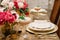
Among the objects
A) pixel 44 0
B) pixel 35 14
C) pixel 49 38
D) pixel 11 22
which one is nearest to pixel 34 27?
pixel 49 38

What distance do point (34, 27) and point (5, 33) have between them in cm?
33

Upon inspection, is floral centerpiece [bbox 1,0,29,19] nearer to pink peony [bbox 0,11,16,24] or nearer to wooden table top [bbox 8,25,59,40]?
wooden table top [bbox 8,25,59,40]

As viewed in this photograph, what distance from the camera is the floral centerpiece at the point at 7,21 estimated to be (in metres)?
1.04

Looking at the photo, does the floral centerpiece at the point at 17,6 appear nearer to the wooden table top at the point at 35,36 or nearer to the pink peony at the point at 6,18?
the wooden table top at the point at 35,36

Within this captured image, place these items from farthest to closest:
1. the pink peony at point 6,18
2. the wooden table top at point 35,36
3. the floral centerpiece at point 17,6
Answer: the floral centerpiece at point 17,6, the wooden table top at point 35,36, the pink peony at point 6,18

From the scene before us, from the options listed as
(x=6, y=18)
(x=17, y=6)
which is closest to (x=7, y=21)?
(x=6, y=18)

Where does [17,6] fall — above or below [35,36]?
above

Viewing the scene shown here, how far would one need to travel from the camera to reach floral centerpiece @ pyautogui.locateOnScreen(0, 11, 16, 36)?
1042 mm

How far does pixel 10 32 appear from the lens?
3.63 feet

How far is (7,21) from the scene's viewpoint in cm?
105

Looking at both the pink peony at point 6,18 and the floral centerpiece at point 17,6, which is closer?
the pink peony at point 6,18

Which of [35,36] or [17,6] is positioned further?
[17,6]

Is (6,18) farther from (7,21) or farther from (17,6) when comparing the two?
(17,6)

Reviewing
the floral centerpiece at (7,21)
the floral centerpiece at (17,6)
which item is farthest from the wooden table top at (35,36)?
the floral centerpiece at (17,6)
